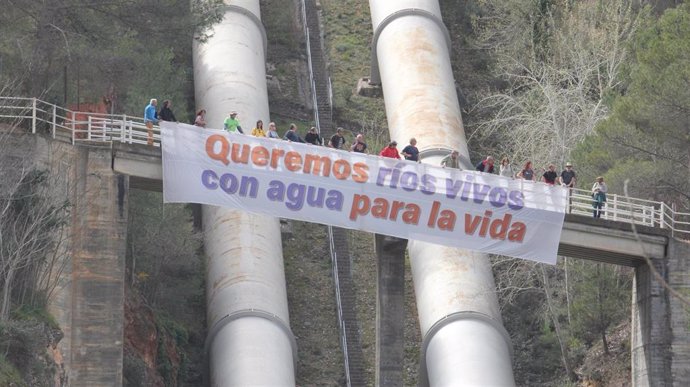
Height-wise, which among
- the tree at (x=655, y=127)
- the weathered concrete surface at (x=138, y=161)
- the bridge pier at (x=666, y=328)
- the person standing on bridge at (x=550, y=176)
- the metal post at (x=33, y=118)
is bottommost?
the bridge pier at (x=666, y=328)

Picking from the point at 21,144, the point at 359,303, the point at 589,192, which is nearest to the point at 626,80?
the point at 589,192

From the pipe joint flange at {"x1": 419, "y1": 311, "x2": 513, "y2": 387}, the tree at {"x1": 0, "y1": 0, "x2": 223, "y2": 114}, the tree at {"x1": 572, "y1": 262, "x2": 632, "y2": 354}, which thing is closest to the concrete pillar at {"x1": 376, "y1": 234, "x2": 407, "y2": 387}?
the pipe joint flange at {"x1": 419, "y1": 311, "x2": 513, "y2": 387}

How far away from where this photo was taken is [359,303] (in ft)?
207

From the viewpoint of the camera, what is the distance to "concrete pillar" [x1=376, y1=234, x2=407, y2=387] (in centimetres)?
5506

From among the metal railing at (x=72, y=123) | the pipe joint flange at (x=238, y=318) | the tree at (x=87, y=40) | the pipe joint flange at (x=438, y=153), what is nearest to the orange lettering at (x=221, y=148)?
the metal railing at (x=72, y=123)

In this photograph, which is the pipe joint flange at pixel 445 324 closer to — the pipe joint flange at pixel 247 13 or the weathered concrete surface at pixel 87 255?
the weathered concrete surface at pixel 87 255

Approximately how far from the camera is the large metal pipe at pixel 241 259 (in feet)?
181

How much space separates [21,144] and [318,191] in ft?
23.7

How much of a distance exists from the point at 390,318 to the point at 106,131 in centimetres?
936

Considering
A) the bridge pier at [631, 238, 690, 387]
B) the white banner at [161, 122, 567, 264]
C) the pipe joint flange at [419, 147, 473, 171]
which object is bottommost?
the bridge pier at [631, 238, 690, 387]

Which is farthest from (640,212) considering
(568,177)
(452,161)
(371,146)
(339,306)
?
(371,146)

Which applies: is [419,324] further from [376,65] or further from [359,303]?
[376,65]

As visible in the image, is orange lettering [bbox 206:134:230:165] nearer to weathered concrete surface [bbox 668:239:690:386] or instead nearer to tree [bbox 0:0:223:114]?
tree [bbox 0:0:223:114]

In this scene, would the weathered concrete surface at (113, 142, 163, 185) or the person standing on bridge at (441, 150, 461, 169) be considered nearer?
the weathered concrete surface at (113, 142, 163, 185)
